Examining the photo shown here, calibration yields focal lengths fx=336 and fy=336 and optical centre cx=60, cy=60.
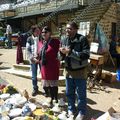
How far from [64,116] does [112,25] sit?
11029 millimetres

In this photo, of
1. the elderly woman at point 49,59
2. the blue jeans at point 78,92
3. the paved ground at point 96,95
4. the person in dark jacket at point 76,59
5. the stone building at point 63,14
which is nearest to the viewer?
the person in dark jacket at point 76,59

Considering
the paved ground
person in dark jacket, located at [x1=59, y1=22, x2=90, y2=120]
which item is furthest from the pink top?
the paved ground

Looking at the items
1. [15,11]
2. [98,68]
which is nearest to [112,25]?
[98,68]

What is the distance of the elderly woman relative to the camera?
7.19 m

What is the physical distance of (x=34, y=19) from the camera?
27.0 m

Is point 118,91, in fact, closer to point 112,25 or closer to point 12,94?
point 12,94

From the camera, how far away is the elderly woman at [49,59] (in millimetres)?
7188

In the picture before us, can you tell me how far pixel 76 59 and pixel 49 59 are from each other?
4.03ft

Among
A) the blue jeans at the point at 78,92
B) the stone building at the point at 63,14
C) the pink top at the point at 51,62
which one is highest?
the stone building at the point at 63,14

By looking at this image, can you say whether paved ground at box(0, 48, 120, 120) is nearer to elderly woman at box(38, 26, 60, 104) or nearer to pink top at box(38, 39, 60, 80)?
elderly woman at box(38, 26, 60, 104)

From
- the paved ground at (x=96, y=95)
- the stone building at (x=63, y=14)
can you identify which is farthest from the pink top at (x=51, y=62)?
the stone building at (x=63, y=14)

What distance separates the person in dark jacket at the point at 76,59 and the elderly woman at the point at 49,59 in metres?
0.80

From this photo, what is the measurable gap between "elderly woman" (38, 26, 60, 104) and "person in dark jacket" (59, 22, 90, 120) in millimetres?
800

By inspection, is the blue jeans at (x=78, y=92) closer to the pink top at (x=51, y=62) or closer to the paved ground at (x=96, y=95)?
the paved ground at (x=96, y=95)
